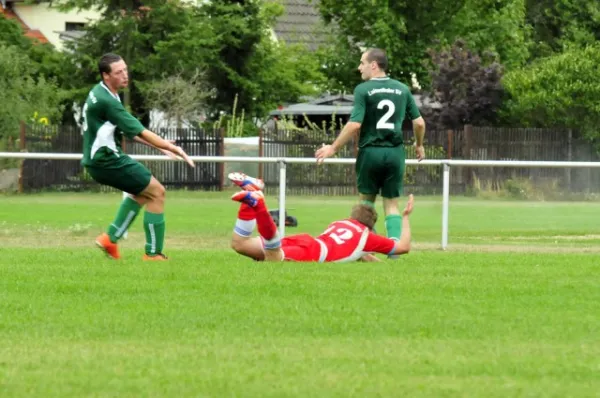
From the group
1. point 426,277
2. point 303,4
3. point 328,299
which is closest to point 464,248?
point 426,277

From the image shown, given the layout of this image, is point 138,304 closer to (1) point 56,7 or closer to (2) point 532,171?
(2) point 532,171

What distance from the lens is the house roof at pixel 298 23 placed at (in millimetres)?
61906

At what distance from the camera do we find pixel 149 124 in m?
46.9

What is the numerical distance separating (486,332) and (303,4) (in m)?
57.9

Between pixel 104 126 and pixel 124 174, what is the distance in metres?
0.44

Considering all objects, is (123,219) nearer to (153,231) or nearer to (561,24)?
(153,231)

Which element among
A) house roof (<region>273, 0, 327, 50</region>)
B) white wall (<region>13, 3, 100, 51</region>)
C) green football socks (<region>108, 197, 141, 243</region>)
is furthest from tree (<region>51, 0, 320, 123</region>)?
green football socks (<region>108, 197, 141, 243</region>)

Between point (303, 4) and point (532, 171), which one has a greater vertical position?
point (303, 4)

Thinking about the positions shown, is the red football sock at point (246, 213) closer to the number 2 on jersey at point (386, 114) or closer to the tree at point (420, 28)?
the number 2 on jersey at point (386, 114)

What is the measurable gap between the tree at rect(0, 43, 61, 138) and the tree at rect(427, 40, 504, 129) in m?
11.3

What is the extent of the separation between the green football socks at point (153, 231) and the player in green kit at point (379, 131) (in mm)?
1646

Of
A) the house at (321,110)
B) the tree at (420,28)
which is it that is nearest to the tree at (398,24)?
the tree at (420,28)

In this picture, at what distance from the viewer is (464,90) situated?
1716 inches

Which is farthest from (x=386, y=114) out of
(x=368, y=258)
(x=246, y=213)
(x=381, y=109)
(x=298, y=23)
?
(x=298, y=23)
